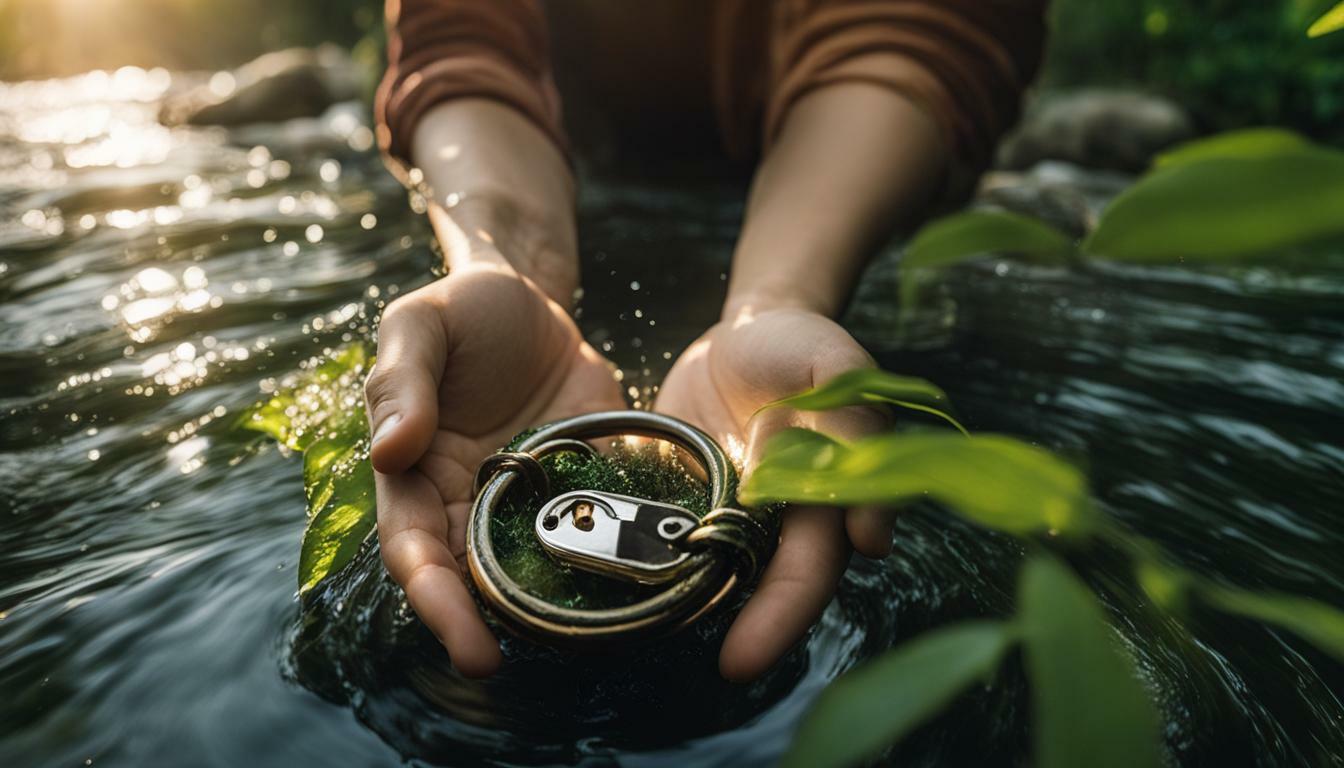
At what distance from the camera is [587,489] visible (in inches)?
66.6

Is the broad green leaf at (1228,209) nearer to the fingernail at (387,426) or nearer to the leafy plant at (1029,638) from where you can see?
the leafy plant at (1029,638)

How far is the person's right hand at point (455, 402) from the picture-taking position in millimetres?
1446

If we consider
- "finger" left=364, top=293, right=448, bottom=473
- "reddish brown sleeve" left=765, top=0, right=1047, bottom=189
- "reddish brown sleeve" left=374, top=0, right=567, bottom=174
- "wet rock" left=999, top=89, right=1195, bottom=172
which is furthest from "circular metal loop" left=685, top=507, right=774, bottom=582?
"wet rock" left=999, top=89, right=1195, bottom=172

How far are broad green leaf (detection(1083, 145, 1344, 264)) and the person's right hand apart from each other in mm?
1104

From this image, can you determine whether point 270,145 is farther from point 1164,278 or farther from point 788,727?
point 788,727

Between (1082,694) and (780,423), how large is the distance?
3.97 ft

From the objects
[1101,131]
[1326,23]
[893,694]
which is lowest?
[1101,131]

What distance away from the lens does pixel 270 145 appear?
899 centimetres

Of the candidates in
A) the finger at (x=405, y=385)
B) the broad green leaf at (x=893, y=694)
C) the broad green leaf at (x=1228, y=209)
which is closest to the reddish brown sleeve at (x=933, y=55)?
the finger at (x=405, y=385)

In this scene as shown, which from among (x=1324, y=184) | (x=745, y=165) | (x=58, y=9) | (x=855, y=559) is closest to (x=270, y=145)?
(x=745, y=165)

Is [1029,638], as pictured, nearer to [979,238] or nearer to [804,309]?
[979,238]

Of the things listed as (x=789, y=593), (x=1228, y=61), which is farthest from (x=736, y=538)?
(x=1228, y=61)

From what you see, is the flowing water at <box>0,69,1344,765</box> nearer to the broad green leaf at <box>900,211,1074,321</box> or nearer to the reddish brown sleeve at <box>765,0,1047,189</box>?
the reddish brown sleeve at <box>765,0,1047,189</box>

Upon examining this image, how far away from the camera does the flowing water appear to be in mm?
1593
